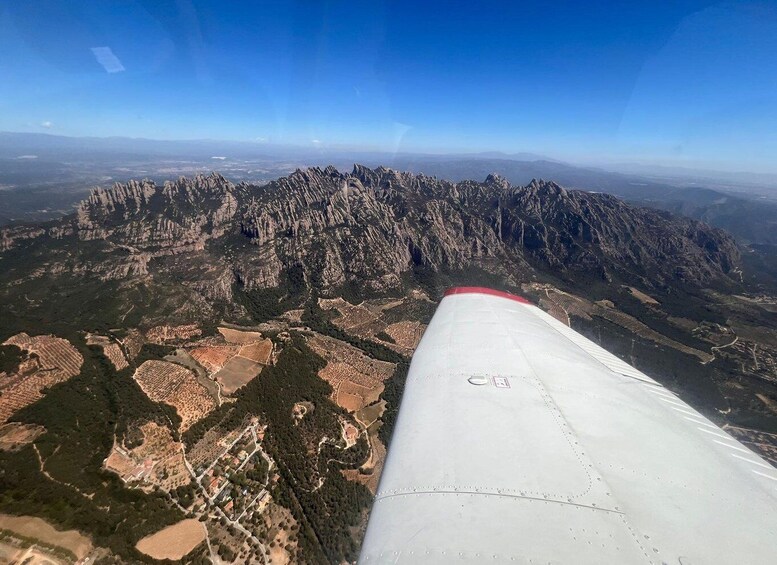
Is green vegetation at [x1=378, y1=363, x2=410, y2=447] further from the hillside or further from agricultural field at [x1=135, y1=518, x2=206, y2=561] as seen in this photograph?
agricultural field at [x1=135, y1=518, x2=206, y2=561]

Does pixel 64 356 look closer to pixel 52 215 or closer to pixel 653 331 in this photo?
pixel 653 331

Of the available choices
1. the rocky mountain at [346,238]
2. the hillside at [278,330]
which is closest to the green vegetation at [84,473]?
the hillside at [278,330]

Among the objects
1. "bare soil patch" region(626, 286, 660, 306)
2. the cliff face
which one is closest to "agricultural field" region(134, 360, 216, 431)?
the cliff face

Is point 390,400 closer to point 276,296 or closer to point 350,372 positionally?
point 350,372

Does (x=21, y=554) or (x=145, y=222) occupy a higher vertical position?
(x=145, y=222)

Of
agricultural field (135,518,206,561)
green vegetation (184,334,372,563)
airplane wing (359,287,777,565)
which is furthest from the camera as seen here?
green vegetation (184,334,372,563)

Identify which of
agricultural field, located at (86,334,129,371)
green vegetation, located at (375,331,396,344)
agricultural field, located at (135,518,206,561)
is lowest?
green vegetation, located at (375,331,396,344)

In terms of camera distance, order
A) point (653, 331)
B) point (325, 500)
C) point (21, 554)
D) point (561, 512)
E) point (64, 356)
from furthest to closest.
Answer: point (653, 331) < point (64, 356) < point (325, 500) < point (21, 554) < point (561, 512)

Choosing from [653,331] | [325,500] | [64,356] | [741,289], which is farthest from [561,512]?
[741,289]
